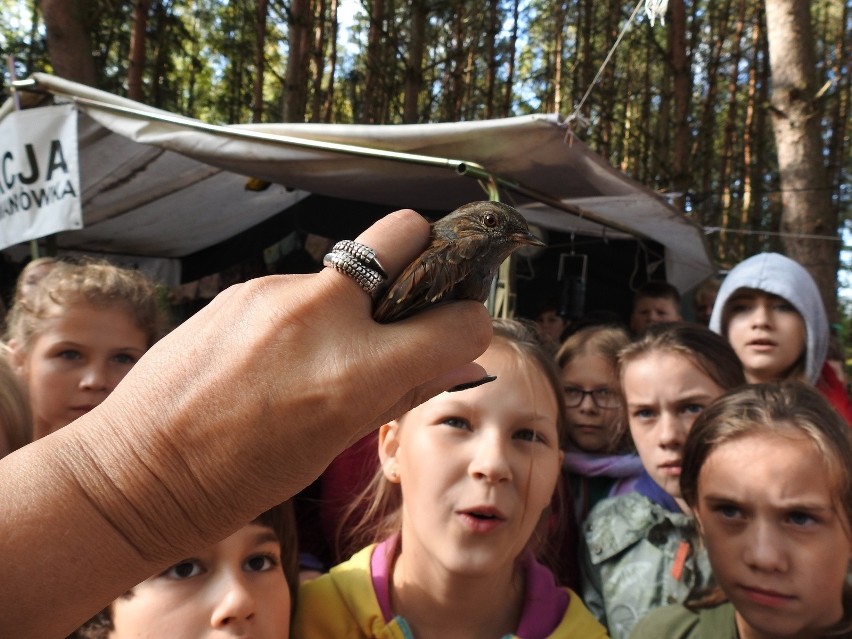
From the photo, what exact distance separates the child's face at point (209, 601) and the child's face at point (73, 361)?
1.12m

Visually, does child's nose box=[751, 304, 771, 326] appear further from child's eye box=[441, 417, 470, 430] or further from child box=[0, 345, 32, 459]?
child box=[0, 345, 32, 459]

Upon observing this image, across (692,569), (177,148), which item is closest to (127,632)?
(692,569)

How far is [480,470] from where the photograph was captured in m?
1.69

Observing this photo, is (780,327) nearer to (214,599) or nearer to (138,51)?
(214,599)

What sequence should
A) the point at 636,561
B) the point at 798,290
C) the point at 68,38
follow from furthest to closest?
the point at 68,38
the point at 798,290
the point at 636,561

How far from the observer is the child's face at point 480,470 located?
1.69 m

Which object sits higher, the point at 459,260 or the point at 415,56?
the point at 415,56

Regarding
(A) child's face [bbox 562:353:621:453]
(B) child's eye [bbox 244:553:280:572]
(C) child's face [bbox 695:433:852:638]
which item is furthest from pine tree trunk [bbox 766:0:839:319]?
(B) child's eye [bbox 244:553:280:572]

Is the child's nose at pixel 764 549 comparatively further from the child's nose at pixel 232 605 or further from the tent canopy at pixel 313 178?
the tent canopy at pixel 313 178

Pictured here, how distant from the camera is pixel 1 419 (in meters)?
1.47

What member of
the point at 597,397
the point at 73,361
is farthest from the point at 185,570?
the point at 597,397

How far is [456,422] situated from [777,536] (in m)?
0.80

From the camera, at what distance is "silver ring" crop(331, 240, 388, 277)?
87cm

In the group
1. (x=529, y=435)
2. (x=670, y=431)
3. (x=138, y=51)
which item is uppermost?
(x=138, y=51)
